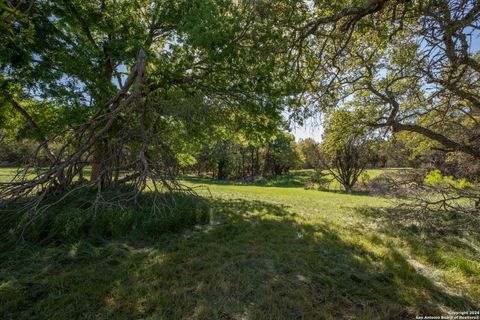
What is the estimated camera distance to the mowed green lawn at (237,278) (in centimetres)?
211

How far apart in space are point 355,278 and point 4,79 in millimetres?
10027

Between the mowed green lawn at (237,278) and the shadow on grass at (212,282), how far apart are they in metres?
0.01

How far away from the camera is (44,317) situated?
1939 millimetres

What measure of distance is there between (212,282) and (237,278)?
1.07ft

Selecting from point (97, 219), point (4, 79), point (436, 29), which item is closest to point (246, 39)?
point (436, 29)

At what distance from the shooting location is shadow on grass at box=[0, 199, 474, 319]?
2094 mm

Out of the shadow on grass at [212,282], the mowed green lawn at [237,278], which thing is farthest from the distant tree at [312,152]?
the shadow on grass at [212,282]

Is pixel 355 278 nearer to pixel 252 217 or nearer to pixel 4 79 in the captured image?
pixel 252 217

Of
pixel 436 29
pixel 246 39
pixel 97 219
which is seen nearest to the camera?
pixel 436 29

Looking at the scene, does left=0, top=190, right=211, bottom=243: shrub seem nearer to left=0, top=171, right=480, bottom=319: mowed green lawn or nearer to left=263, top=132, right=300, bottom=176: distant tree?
left=0, top=171, right=480, bottom=319: mowed green lawn

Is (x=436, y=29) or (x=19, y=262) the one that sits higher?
(x=436, y=29)

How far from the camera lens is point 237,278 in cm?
264

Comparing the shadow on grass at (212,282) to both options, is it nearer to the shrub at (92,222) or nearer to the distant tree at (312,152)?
the shrub at (92,222)

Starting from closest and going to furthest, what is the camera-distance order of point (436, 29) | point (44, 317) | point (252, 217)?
point (44, 317) < point (436, 29) < point (252, 217)
